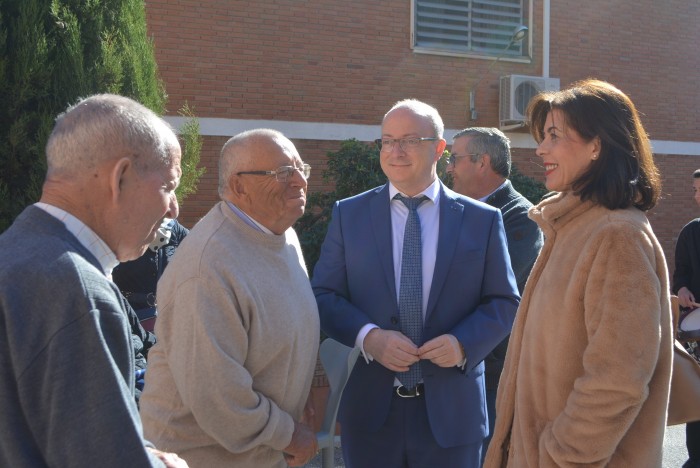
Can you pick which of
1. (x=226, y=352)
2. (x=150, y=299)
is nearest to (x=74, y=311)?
(x=226, y=352)

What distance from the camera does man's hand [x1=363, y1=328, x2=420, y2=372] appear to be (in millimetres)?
2836

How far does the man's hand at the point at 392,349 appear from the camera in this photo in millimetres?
2836

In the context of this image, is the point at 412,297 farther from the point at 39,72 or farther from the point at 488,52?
Result: the point at 488,52

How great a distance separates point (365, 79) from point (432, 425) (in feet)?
26.5

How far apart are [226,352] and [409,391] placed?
1011mm

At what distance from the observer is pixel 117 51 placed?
5301 millimetres

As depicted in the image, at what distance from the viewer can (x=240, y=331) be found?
231 cm

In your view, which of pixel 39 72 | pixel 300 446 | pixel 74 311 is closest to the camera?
pixel 74 311

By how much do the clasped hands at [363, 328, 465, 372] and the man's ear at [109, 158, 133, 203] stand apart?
1544 millimetres

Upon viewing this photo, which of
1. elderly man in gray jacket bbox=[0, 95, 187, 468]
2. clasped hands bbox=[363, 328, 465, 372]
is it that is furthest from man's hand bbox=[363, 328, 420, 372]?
elderly man in gray jacket bbox=[0, 95, 187, 468]

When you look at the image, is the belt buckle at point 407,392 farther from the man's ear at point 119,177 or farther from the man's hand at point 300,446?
the man's ear at point 119,177

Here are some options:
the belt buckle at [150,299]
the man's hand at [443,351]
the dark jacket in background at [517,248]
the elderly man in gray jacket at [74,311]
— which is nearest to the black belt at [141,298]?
the belt buckle at [150,299]

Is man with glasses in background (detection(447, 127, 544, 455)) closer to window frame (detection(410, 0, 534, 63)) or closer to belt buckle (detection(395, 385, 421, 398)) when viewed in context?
belt buckle (detection(395, 385, 421, 398))

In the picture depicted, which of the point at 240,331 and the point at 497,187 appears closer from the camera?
the point at 240,331
